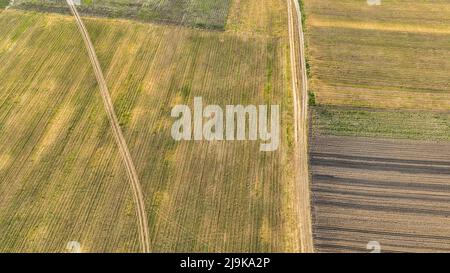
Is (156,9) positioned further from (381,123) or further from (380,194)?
(380,194)

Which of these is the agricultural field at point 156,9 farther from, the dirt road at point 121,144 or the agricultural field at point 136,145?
the dirt road at point 121,144

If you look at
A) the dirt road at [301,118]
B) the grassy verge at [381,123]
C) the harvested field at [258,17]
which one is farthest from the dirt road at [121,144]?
the grassy verge at [381,123]

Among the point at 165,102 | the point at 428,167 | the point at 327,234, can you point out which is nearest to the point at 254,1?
the point at 165,102

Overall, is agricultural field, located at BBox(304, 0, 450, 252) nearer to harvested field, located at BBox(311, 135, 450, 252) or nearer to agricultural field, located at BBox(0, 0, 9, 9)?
harvested field, located at BBox(311, 135, 450, 252)

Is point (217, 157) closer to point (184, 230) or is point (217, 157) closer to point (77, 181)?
point (184, 230)

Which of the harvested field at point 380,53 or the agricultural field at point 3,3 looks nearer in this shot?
the harvested field at point 380,53
